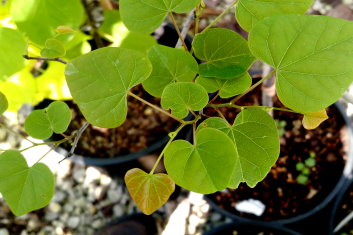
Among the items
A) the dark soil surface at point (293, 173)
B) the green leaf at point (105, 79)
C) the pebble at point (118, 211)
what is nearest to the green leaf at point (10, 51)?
the green leaf at point (105, 79)

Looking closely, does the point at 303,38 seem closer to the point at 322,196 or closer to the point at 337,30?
the point at 337,30

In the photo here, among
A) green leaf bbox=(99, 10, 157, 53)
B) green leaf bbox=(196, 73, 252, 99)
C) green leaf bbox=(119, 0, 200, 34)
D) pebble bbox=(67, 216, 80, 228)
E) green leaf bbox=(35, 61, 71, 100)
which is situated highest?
green leaf bbox=(119, 0, 200, 34)

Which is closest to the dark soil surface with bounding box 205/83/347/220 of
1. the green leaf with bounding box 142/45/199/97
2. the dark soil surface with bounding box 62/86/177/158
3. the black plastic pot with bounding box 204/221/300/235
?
the black plastic pot with bounding box 204/221/300/235

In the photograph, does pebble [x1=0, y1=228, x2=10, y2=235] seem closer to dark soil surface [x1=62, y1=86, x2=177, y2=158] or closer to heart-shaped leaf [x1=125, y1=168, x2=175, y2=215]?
dark soil surface [x1=62, y1=86, x2=177, y2=158]

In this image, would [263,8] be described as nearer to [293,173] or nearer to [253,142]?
[253,142]

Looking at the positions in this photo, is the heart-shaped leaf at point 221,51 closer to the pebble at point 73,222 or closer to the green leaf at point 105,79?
the green leaf at point 105,79

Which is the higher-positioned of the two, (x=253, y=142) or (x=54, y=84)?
(x=253, y=142)

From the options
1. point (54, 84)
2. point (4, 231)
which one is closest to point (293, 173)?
point (54, 84)
